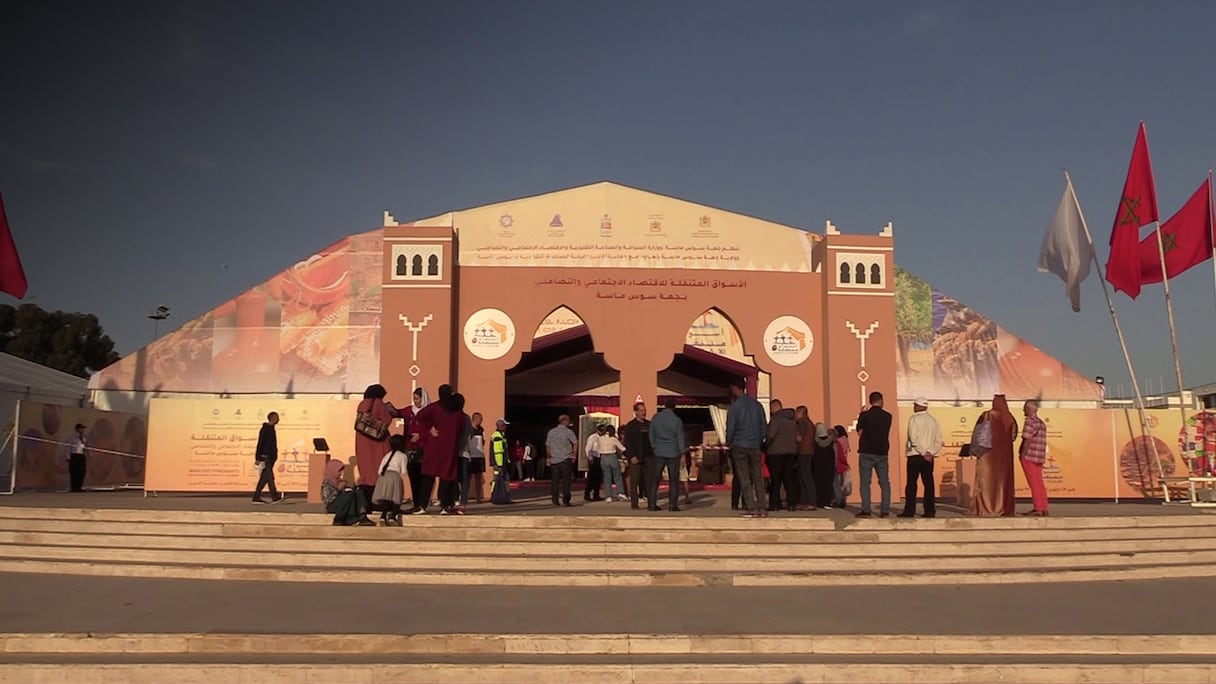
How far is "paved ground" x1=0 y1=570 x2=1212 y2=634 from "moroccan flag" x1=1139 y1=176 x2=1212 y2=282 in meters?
8.59

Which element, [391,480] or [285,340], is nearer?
[391,480]

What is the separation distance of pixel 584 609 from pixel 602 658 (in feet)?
4.09

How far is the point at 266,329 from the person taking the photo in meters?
Answer: 32.9

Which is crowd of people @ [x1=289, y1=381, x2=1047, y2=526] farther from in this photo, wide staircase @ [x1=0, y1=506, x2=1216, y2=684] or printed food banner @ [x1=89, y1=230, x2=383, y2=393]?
printed food banner @ [x1=89, y1=230, x2=383, y2=393]

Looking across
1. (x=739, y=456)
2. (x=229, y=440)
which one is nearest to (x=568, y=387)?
(x=229, y=440)

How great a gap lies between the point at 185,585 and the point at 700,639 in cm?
478

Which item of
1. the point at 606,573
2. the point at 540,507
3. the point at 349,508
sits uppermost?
the point at 349,508

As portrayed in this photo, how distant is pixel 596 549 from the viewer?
9.29 meters

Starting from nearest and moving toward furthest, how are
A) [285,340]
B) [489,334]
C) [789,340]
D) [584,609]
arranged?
[584,609] < [489,334] < [789,340] < [285,340]

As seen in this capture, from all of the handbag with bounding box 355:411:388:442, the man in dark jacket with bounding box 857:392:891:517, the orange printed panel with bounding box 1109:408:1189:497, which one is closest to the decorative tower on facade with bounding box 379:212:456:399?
the handbag with bounding box 355:411:388:442

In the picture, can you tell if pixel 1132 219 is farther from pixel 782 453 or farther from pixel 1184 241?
pixel 782 453

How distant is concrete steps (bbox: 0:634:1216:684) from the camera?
5.52 metres

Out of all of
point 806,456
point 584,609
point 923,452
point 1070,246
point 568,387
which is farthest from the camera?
point 568,387

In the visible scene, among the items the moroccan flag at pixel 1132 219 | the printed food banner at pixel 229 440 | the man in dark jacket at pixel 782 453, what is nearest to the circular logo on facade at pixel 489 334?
the printed food banner at pixel 229 440
